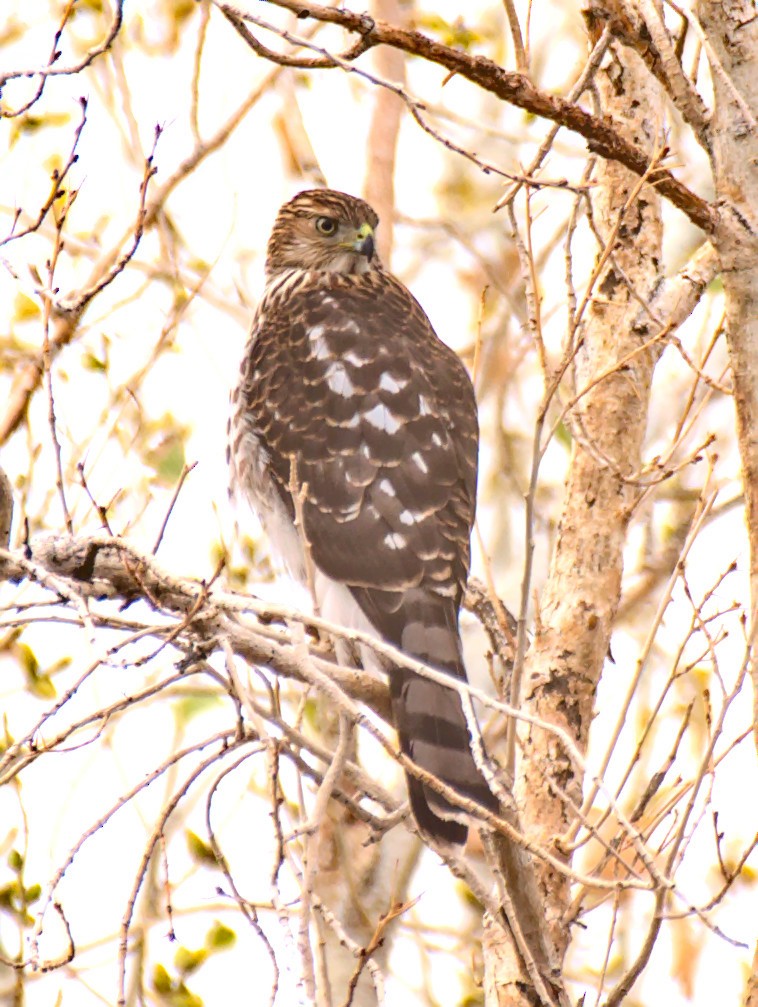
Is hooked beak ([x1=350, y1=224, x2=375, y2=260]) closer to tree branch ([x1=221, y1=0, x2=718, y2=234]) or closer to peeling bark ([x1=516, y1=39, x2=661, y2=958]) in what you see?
peeling bark ([x1=516, y1=39, x2=661, y2=958])

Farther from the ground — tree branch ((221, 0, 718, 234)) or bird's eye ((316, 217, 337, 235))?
bird's eye ((316, 217, 337, 235))

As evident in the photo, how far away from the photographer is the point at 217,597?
8.68 feet

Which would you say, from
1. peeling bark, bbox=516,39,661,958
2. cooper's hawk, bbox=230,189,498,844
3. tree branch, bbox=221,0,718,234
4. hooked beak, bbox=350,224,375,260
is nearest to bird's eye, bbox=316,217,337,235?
hooked beak, bbox=350,224,375,260

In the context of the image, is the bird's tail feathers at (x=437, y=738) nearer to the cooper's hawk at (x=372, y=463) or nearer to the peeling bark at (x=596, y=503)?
the cooper's hawk at (x=372, y=463)

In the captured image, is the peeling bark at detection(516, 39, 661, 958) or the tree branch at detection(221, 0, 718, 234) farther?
A: the peeling bark at detection(516, 39, 661, 958)

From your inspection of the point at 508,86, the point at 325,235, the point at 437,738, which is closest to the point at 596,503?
the point at 437,738

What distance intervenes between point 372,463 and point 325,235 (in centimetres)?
149

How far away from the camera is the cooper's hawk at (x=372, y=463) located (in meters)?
3.83

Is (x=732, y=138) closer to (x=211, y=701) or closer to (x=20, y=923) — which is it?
(x=20, y=923)

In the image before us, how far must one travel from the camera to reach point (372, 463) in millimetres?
4203

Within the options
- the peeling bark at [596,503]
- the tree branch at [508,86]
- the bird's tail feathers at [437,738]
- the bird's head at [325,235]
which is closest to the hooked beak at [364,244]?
the bird's head at [325,235]

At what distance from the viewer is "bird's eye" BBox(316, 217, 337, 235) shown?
539 cm

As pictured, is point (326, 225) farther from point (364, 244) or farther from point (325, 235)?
point (364, 244)

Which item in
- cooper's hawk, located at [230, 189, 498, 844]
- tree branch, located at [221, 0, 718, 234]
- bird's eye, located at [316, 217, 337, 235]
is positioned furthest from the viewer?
bird's eye, located at [316, 217, 337, 235]
